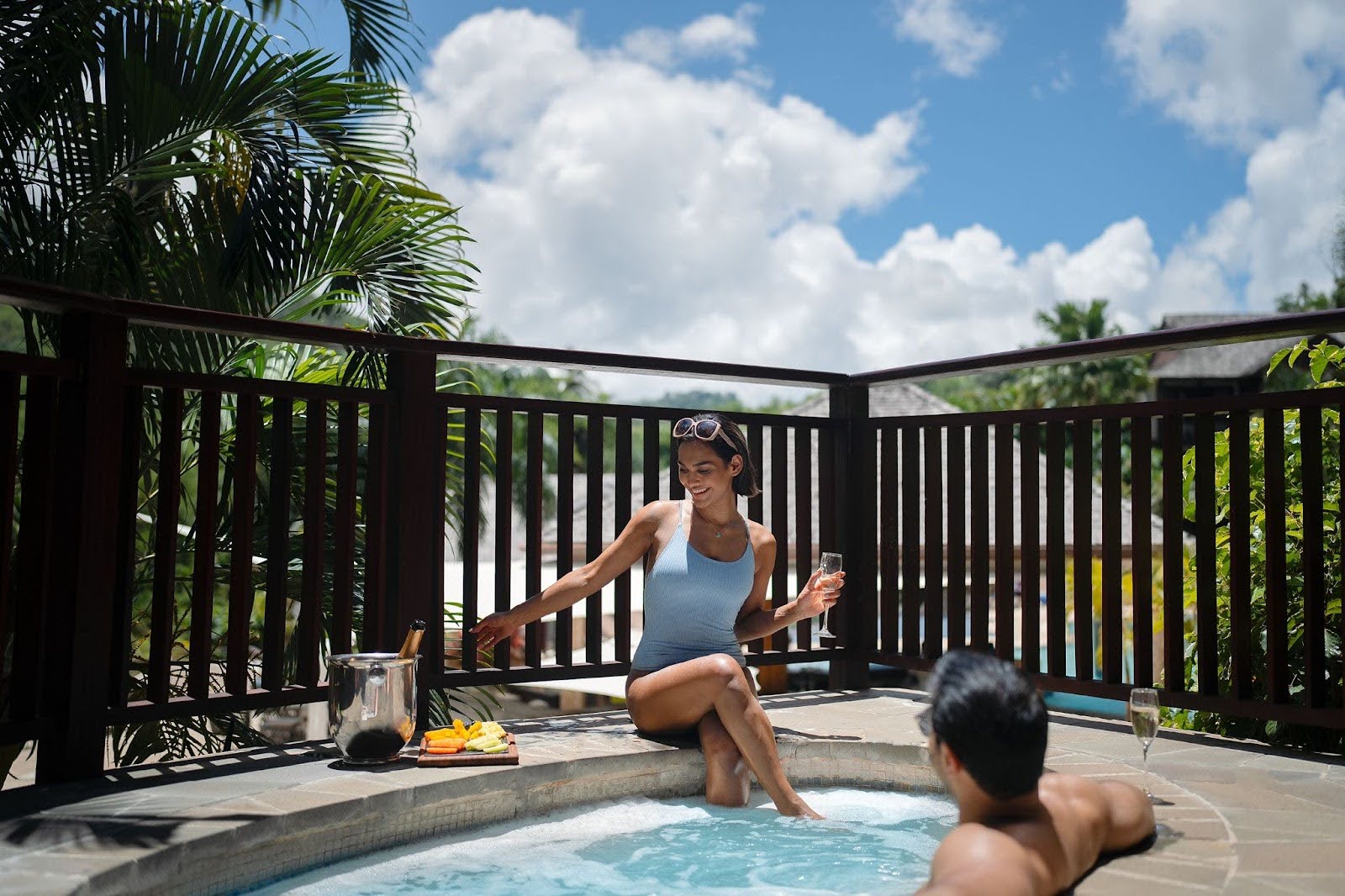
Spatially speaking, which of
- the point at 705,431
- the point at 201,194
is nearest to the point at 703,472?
the point at 705,431

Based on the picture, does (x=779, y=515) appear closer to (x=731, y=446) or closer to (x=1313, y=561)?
(x=731, y=446)

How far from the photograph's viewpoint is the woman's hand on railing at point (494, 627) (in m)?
3.77

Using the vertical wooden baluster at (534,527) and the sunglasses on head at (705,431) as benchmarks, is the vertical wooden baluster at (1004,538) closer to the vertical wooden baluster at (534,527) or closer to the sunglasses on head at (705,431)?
the sunglasses on head at (705,431)

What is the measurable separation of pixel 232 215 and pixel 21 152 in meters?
1.00

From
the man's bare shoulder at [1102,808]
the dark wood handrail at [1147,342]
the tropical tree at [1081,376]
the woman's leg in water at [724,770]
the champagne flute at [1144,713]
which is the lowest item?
the woman's leg in water at [724,770]

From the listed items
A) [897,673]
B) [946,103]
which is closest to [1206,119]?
[946,103]

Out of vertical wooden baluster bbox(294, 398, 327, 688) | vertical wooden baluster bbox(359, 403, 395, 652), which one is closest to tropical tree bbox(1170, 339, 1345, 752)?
vertical wooden baluster bbox(359, 403, 395, 652)

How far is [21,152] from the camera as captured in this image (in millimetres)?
5785

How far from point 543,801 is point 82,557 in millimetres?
1463

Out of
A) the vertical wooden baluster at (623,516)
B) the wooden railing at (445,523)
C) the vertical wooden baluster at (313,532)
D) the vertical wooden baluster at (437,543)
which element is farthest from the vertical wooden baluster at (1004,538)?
the vertical wooden baluster at (313,532)

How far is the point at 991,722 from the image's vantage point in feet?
6.76

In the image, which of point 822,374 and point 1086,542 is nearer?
point 1086,542

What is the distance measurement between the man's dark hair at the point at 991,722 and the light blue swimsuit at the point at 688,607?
1.79 metres

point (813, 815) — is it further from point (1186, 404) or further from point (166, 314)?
point (166, 314)
